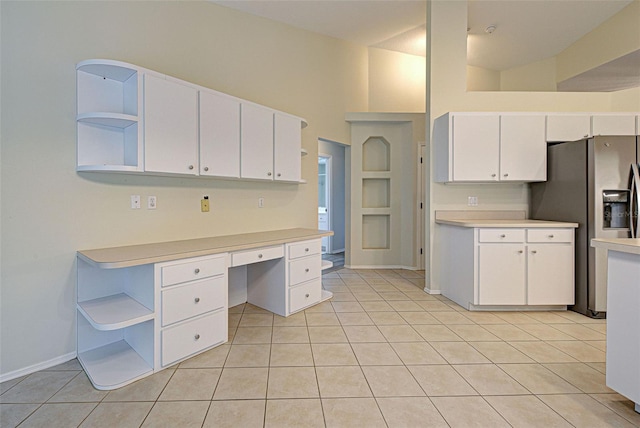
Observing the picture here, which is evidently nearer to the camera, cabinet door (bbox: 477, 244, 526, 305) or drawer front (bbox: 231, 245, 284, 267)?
drawer front (bbox: 231, 245, 284, 267)

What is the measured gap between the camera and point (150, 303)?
2.04 meters

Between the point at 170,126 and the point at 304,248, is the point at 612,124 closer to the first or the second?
the point at 304,248

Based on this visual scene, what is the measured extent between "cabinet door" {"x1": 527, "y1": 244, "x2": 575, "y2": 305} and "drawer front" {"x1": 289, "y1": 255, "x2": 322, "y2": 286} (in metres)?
2.10

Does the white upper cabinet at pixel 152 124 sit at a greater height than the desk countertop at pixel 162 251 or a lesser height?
greater

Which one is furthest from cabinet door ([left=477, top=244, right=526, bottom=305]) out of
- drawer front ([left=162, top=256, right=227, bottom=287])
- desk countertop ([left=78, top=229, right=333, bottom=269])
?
drawer front ([left=162, top=256, right=227, bottom=287])

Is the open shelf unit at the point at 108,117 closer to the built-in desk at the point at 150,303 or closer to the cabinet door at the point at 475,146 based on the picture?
the built-in desk at the point at 150,303

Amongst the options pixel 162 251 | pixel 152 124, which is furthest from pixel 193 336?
pixel 152 124

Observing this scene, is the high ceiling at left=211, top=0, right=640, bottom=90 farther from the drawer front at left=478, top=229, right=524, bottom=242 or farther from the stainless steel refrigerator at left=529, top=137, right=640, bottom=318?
the drawer front at left=478, top=229, right=524, bottom=242

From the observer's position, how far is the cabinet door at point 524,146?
11.0ft

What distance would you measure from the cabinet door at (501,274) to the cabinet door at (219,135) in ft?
8.33

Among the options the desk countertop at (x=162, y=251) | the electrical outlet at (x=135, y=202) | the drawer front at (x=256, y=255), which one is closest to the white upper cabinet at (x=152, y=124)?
the electrical outlet at (x=135, y=202)

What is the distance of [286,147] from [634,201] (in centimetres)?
329

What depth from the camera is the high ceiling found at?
360 centimetres

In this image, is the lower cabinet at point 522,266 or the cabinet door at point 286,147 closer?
the lower cabinet at point 522,266
